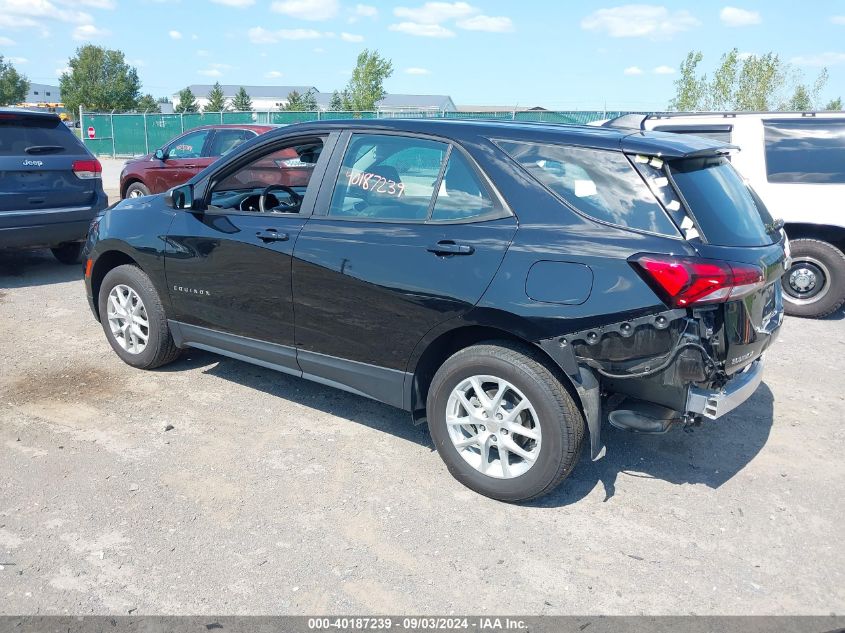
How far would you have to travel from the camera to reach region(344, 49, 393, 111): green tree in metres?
58.8

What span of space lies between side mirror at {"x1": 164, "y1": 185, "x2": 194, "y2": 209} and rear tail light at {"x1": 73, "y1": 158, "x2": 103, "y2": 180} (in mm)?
3991

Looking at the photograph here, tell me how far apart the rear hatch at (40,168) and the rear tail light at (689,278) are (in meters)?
6.90

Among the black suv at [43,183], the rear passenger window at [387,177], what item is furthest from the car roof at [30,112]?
the rear passenger window at [387,177]

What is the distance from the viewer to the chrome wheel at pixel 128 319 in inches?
200

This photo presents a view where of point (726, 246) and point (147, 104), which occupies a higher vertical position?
point (147, 104)

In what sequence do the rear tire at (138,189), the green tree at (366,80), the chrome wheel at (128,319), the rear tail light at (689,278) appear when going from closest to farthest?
the rear tail light at (689,278), the chrome wheel at (128,319), the rear tire at (138,189), the green tree at (366,80)

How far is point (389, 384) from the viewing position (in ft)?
12.5

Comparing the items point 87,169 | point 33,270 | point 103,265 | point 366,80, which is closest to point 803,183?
point 103,265

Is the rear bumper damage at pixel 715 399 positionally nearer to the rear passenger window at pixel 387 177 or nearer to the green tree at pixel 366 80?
the rear passenger window at pixel 387 177

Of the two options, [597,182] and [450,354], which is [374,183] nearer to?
[450,354]

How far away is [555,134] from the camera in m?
3.44

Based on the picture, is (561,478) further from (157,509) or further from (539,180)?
(157,509)

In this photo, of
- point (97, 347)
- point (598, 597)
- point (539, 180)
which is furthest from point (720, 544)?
point (97, 347)

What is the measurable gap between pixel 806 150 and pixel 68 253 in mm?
8592
